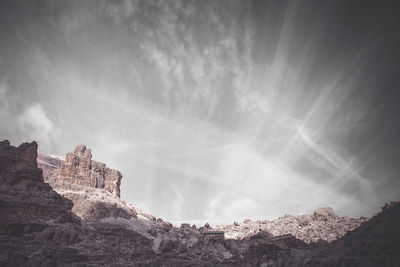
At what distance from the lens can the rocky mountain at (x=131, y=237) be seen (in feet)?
61.6

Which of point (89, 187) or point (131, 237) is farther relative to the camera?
point (89, 187)

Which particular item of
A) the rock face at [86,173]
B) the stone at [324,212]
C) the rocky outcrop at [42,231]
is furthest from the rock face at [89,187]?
the stone at [324,212]

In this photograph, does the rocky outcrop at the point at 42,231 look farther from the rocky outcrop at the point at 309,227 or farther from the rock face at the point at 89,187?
the rocky outcrop at the point at 309,227

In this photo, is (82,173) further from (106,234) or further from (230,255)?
(230,255)

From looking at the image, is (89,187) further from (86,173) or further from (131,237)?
(131,237)

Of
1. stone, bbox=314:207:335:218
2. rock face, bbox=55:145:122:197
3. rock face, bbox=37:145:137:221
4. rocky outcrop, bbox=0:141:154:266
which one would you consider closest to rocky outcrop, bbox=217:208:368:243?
stone, bbox=314:207:335:218

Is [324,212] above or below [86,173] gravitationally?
below

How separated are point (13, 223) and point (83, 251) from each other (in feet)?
47.2

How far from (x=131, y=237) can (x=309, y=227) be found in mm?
43879

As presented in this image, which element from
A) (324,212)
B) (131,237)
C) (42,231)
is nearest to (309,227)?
(324,212)

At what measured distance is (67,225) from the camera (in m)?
40.7

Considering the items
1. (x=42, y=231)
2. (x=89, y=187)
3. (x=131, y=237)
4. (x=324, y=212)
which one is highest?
(x=89, y=187)

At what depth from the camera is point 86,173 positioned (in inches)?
3031

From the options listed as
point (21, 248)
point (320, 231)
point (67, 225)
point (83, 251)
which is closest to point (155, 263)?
point (83, 251)
